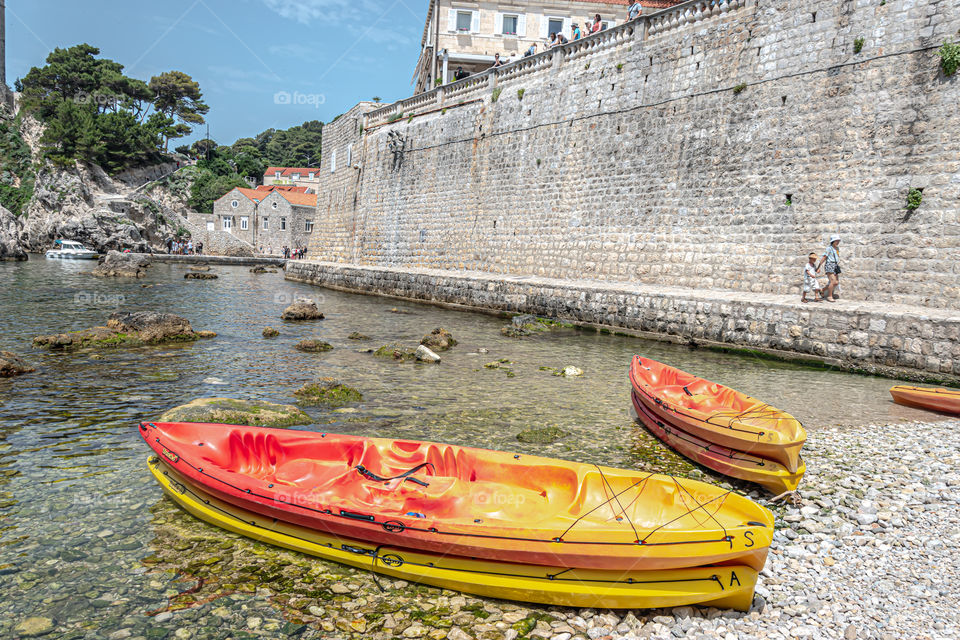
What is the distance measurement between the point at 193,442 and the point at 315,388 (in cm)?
324

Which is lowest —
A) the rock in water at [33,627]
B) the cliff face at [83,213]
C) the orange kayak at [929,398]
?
the rock in water at [33,627]

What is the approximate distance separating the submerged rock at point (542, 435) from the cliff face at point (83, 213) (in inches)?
1866

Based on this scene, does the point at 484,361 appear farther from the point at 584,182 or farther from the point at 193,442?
the point at 584,182

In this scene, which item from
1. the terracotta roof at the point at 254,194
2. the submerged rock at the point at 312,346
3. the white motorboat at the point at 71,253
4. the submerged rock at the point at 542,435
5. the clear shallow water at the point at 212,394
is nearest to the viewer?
the clear shallow water at the point at 212,394

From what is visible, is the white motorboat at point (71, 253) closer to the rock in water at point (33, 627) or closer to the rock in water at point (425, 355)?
the rock in water at point (425, 355)

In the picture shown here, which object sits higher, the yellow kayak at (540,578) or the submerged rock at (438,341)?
the submerged rock at (438,341)

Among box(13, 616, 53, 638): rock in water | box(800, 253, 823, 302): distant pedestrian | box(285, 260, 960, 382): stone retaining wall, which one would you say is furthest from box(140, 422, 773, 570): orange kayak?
box(800, 253, 823, 302): distant pedestrian

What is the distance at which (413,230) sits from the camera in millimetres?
24828

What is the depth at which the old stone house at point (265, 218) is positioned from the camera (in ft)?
173

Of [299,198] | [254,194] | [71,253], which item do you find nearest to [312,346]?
[71,253]

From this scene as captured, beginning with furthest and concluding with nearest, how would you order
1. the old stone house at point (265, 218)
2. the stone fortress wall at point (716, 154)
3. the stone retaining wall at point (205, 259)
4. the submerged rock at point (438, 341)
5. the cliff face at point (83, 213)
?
the old stone house at point (265, 218)
the cliff face at point (83, 213)
the stone retaining wall at point (205, 259)
the submerged rock at point (438, 341)
the stone fortress wall at point (716, 154)

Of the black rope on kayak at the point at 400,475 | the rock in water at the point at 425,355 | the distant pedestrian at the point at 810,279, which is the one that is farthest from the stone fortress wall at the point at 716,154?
the black rope on kayak at the point at 400,475

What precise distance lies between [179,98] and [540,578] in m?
79.9

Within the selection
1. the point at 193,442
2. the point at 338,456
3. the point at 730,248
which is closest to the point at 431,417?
the point at 338,456
